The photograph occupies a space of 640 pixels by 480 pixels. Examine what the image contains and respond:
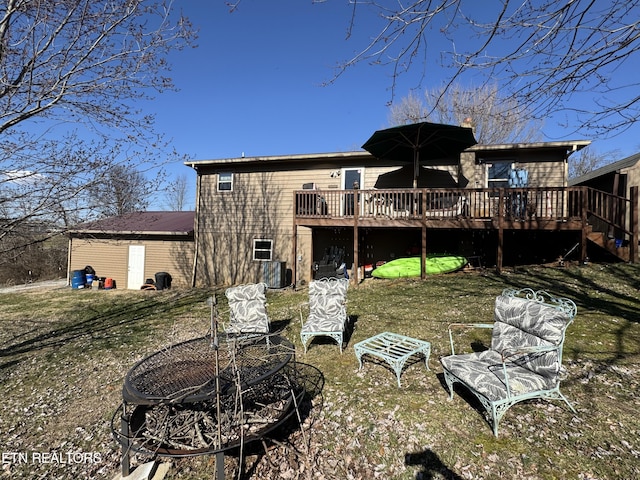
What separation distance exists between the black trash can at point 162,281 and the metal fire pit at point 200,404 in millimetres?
10913

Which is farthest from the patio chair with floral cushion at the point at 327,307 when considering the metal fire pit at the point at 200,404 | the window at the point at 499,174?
the window at the point at 499,174

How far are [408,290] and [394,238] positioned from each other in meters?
3.68

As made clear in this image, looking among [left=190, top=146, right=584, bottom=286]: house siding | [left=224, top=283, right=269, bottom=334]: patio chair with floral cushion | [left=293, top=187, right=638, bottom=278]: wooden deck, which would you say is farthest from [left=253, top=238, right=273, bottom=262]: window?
[left=224, top=283, right=269, bottom=334]: patio chair with floral cushion

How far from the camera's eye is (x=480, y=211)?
972 centimetres

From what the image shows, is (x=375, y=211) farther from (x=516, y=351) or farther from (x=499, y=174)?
(x=516, y=351)

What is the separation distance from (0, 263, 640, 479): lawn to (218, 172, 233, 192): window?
7267 mm

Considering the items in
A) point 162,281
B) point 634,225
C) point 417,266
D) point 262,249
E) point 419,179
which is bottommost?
point 162,281

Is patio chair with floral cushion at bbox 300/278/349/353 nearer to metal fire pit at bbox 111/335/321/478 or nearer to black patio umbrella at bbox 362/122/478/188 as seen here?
metal fire pit at bbox 111/335/321/478

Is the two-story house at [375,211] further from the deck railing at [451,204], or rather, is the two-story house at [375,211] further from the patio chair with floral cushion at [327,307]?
the patio chair with floral cushion at [327,307]

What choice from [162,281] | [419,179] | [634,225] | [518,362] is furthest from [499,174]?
[162,281]

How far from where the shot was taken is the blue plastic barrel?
14734mm

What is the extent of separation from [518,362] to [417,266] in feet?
22.0

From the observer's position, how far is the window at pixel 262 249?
13172 mm

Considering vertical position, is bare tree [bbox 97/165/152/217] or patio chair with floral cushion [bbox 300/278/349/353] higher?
bare tree [bbox 97/165/152/217]
